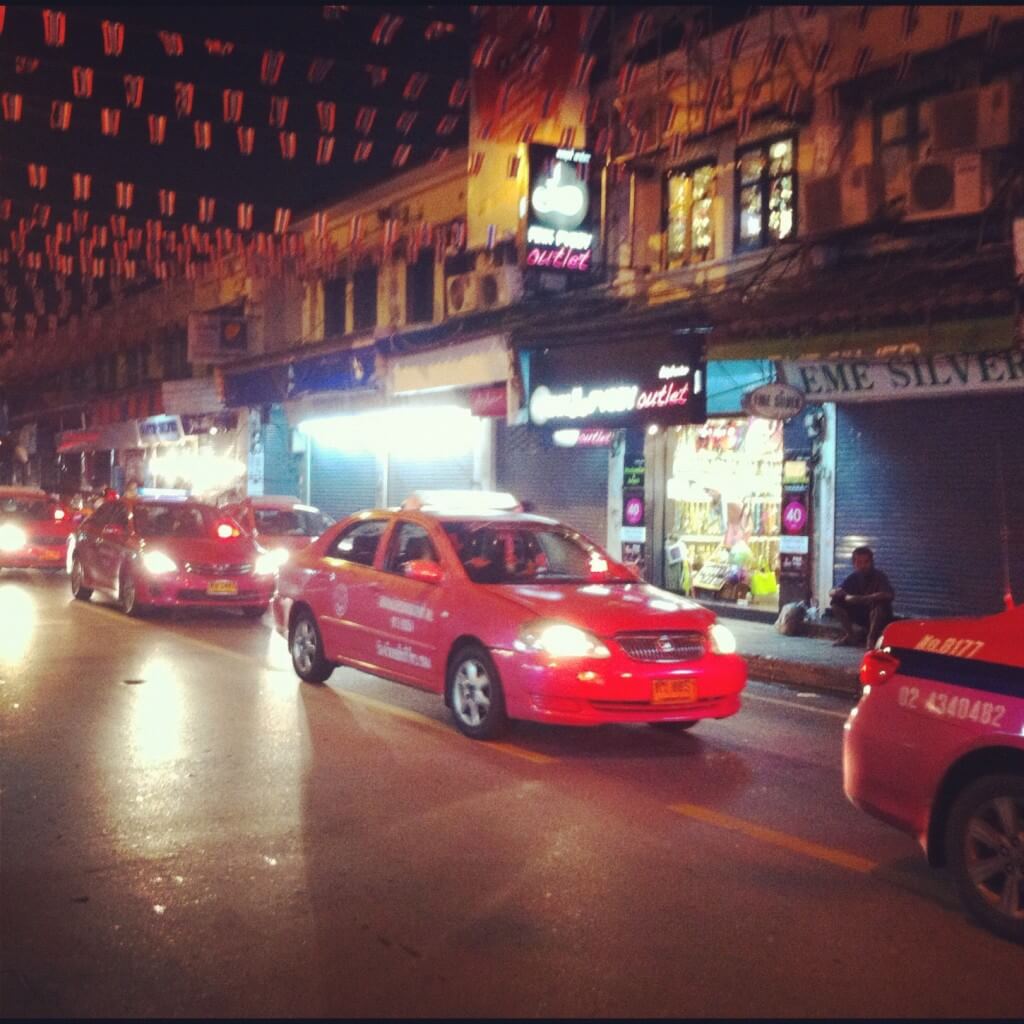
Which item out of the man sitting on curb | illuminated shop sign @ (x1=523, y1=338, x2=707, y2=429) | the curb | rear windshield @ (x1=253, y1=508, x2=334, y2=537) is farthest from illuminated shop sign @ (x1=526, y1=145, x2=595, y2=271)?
the curb

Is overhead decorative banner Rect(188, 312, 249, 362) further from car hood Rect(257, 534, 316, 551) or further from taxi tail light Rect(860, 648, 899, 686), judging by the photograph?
taxi tail light Rect(860, 648, 899, 686)

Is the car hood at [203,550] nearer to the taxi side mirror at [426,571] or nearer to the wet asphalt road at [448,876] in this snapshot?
the wet asphalt road at [448,876]

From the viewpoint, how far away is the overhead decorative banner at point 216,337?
3095cm

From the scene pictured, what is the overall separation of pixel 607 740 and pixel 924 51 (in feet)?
33.4

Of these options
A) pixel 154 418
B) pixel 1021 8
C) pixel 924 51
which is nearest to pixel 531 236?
pixel 924 51

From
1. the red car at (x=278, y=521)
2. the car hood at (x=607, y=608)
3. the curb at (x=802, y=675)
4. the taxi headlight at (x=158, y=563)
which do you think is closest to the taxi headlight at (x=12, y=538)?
the red car at (x=278, y=521)

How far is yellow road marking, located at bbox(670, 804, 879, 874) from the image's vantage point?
595 cm

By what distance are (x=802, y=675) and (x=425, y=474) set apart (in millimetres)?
13272

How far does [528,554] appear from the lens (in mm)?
9711

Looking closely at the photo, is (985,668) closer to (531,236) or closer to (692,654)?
(692,654)

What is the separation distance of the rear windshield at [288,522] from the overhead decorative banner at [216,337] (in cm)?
1208

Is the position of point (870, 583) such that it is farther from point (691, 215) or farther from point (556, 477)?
point (556, 477)

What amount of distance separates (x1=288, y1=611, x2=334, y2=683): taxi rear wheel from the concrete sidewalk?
4.76 m

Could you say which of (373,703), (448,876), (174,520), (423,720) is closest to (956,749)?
(448,876)
